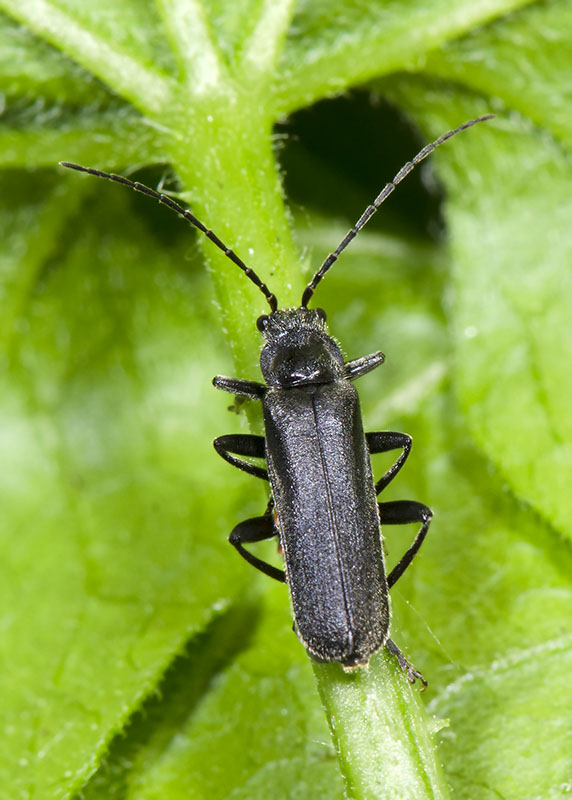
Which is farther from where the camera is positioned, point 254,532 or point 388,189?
point 388,189

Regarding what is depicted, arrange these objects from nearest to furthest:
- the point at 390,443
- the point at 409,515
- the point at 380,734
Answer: the point at 380,734 < the point at 409,515 < the point at 390,443

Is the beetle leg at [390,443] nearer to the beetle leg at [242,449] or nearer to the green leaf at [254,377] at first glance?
the green leaf at [254,377]

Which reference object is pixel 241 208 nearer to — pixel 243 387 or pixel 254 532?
pixel 243 387

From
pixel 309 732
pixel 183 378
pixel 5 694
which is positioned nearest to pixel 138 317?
pixel 183 378

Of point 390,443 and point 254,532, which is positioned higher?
point 390,443

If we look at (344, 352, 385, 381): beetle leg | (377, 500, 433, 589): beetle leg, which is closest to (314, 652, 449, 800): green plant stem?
(377, 500, 433, 589): beetle leg

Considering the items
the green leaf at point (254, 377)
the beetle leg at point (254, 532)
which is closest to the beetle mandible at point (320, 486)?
the beetle leg at point (254, 532)

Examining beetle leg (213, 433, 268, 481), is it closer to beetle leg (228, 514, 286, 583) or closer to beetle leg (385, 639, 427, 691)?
beetle leg (228, 514, 286, 583)

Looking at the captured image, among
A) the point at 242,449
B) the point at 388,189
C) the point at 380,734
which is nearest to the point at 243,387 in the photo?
the point at 242,449
